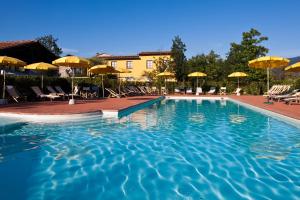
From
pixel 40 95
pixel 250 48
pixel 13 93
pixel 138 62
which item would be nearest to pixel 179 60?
pixel 138 62

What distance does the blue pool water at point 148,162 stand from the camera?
11.8 ft

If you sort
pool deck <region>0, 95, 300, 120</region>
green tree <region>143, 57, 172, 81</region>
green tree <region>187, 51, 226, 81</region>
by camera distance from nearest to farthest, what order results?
pool deck <region>0, 95, 300, 120</region> → green tree <region>187, 51, 226, 81</region> → green tree <region>143, 57, 172, 81</region>

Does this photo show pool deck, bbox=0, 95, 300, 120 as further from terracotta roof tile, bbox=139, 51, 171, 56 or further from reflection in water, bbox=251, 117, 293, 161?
terracotta roof tile, bbox=139, 51, 171, 56

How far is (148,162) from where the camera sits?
4.91 metres

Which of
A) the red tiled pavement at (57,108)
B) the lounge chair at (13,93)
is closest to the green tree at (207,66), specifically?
the red tiled pavement at (57,108)

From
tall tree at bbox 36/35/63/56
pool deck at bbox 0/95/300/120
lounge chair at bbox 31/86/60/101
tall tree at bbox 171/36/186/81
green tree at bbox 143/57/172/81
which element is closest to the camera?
pool deck at bbox 0/95/300/120

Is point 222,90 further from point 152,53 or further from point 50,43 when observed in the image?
point 50,43

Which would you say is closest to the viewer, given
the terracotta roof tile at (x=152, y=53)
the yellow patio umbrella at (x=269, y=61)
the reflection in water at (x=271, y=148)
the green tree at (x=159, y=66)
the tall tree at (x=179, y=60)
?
the reflection in water at (x=271, y=148)

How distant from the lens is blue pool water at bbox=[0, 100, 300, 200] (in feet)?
11.8

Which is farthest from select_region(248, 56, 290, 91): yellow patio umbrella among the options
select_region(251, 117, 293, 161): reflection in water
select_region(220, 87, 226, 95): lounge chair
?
select_region(220, 87, 226, 95): lounge chair

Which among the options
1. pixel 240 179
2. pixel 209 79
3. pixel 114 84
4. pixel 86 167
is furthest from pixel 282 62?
Answer: pixel 209 79

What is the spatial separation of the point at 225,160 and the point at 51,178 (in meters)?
3.06

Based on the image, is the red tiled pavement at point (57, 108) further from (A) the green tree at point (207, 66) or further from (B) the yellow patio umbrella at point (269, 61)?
(A) the green tree at point (207, 66)

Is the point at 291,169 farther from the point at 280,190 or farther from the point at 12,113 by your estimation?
the point at 12,113
